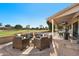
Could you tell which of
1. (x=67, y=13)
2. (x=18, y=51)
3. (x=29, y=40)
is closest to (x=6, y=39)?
(x=18, y=51)

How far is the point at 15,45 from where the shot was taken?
476 cm

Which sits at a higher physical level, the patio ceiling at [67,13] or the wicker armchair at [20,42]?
the patio ceiling at [67,13]

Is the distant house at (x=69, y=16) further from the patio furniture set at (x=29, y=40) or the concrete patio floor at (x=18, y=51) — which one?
the concrete patio floor at (x=18, y=51)

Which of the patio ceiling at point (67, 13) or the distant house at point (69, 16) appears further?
the patio ceiling at point (67, 13)

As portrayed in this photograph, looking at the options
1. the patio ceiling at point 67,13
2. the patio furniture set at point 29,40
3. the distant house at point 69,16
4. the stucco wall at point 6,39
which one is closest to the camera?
the distant house at point 69,16

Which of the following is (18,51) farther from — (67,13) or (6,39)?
(67,13)

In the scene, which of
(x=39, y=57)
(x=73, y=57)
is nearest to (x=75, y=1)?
(x=73, y=57)

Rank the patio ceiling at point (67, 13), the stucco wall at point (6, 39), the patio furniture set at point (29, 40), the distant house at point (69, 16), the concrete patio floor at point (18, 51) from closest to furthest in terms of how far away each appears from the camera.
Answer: the distant house at point (69, 16) < the patio ceiling at point (67, 13) < the concrete patio floor at point (18, 51) < the stucco wall at point (6, 39) < the patio furniture set at point (29, 40)

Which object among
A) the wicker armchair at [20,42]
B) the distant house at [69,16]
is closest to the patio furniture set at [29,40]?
the wicker armchair at [20,42]

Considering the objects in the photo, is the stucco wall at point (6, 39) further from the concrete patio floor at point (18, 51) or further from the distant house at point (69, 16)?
the distant house at point (69, 16)

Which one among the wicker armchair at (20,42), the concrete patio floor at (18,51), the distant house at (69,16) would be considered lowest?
the concrete patio floor at (18,51)

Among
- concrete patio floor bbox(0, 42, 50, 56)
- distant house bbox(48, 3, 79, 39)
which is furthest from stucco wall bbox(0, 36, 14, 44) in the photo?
distant house bbox(48, 3, 79, 39)

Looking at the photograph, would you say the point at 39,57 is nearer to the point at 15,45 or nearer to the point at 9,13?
the point at 15,45

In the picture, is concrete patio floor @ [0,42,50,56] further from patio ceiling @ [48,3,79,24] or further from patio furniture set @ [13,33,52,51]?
patio ceiling @ [48,3,79,24]
